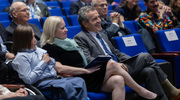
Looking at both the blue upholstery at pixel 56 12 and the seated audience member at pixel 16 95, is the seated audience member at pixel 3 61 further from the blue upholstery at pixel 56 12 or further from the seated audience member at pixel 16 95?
the blue upholstery at pixel 56 12

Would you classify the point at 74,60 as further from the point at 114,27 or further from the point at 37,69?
the point at 114,27

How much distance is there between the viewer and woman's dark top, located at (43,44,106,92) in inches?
100.0

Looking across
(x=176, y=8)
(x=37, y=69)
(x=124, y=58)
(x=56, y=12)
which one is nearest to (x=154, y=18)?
(x=176, y=8)

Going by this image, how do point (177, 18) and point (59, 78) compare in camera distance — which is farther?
A: point (177, 18)

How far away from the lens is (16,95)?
195 centimetres

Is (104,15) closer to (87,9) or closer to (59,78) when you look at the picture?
(87,9)

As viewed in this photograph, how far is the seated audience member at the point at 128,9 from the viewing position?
14.3 feet

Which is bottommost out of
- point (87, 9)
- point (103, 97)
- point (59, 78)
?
point (103, 97)

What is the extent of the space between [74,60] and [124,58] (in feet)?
1.90

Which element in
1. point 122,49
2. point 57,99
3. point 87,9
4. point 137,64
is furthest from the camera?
point 122,49

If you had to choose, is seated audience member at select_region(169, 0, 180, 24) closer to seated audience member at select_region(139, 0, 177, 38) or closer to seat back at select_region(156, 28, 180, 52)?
seated audience member at select_region(139, 0, 177, 38)

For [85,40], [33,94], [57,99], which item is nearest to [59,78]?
[57,99]

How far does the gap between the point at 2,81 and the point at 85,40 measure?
2.84ft

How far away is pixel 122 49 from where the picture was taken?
3.18 metres
